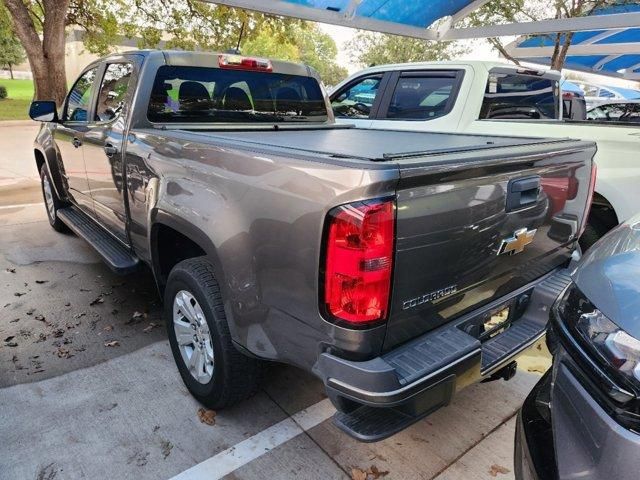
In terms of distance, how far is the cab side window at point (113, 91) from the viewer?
11.5ft

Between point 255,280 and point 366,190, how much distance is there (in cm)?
70

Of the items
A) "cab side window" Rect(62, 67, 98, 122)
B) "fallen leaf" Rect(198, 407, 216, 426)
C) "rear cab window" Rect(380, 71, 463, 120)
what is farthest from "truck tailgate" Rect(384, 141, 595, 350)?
"cab side window" Rect(62, 67, 98, 122)

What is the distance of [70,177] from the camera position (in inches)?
182

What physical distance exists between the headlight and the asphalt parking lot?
1146mm

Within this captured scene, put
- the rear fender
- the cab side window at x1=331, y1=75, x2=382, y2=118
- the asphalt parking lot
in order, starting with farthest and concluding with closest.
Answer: the cab side window at x1=331, y1=75, x2=382, y2=118, the rear fender, the asphalt parking lot

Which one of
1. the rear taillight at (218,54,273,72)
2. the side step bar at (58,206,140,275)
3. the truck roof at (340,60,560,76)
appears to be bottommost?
the side step bar at (58,206,140,275)

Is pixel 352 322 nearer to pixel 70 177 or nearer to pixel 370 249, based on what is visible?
pixel 370 249

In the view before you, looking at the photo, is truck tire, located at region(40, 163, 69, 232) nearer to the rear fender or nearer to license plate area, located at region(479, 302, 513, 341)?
the rear fender

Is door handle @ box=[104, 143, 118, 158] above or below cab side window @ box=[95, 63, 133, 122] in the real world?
below

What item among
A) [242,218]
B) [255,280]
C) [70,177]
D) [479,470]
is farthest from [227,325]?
[70,177]

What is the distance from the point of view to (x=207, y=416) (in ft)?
8.75

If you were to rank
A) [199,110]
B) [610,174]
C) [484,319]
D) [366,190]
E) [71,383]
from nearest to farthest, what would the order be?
[366,190] → [484,319] → [71,383] → [199,110] → [610,174]

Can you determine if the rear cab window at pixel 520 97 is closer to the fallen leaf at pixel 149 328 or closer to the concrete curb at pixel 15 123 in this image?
the fallen leaf at pixel 149 328

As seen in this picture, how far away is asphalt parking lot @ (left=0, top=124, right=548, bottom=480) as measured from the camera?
233 centimetres
